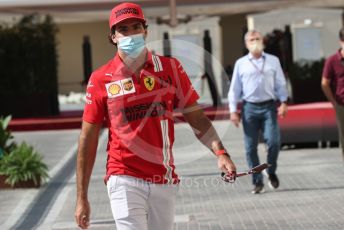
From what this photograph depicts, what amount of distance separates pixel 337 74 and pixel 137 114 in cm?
554

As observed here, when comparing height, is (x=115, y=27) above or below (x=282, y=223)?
above

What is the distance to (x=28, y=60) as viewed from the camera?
Answer: 24.3 meters

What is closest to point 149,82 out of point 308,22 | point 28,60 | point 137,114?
point 137,114

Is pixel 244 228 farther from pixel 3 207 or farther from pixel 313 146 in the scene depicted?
pixel 313 146

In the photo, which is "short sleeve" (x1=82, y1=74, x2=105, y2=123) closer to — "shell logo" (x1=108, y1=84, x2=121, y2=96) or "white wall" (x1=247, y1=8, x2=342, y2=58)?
"shell logo" (x1=108, y1=84, x2=121, y2=96)

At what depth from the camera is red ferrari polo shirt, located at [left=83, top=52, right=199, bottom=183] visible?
4949 mm

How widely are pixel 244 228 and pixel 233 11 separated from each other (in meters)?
14.4

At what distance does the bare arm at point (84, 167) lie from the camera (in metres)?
4.92

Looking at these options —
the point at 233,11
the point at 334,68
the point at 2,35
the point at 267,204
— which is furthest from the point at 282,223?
the point at 2,35

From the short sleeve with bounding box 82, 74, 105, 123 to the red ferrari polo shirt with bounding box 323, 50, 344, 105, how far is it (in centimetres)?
552

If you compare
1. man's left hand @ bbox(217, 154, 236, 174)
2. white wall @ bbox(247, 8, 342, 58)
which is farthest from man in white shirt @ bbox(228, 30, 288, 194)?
white wall @ bbox(247, 8, 342, 58)

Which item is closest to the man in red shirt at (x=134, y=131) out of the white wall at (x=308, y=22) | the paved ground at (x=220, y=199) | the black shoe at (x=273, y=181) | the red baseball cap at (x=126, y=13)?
the red baseball cap at (x=126, y=13)

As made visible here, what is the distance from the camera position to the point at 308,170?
12.5m

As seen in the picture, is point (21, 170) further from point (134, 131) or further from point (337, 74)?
point (134, 131)
